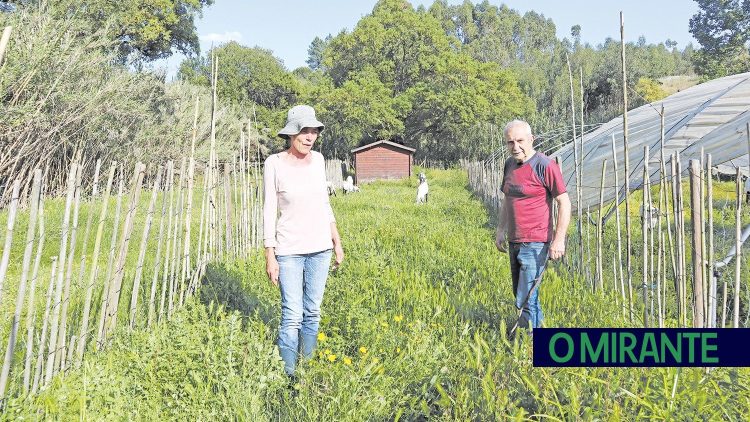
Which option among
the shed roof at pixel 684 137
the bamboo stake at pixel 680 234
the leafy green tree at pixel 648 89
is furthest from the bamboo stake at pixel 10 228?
the leafy green tree at pixel 648 89

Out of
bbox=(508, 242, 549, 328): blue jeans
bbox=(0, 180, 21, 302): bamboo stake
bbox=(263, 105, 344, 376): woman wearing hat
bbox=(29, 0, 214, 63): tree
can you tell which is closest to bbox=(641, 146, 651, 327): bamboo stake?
bbox=(508, 242, 549, 328): blue jeans

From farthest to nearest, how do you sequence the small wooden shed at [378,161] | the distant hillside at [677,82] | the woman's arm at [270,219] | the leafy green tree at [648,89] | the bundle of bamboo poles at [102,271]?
the distant hillside at [677,82] < the leafy green tree at [648,89] < the small wooden shed at [378,161] < the woman's arm at [270,219] < the bundle of bamboo poles at [102,271]

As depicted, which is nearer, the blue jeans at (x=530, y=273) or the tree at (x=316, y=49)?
the blue jeans at (x=530, y=273)

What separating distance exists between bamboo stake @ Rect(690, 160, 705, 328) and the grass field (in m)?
0.44

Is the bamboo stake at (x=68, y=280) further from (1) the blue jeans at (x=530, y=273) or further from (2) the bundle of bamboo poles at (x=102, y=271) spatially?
(1) the blue jeans at (x=530, y=273)

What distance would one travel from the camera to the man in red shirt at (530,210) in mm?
3445

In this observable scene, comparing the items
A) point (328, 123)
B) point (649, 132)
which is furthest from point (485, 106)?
point (649, 132)

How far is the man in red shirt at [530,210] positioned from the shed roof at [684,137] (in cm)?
198

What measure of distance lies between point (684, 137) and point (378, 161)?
25.0 meters

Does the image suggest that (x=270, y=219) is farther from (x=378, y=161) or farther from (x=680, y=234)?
(x=378, y=161)

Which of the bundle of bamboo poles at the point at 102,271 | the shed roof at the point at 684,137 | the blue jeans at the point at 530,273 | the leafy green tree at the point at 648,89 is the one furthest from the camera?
the leafy green tree at the point at 648,89

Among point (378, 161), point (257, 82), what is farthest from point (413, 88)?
point (257, 82)

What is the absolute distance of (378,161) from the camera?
31234 millimetres

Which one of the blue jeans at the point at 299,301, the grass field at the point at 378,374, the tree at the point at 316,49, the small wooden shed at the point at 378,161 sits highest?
the tree at the point at 316,49
